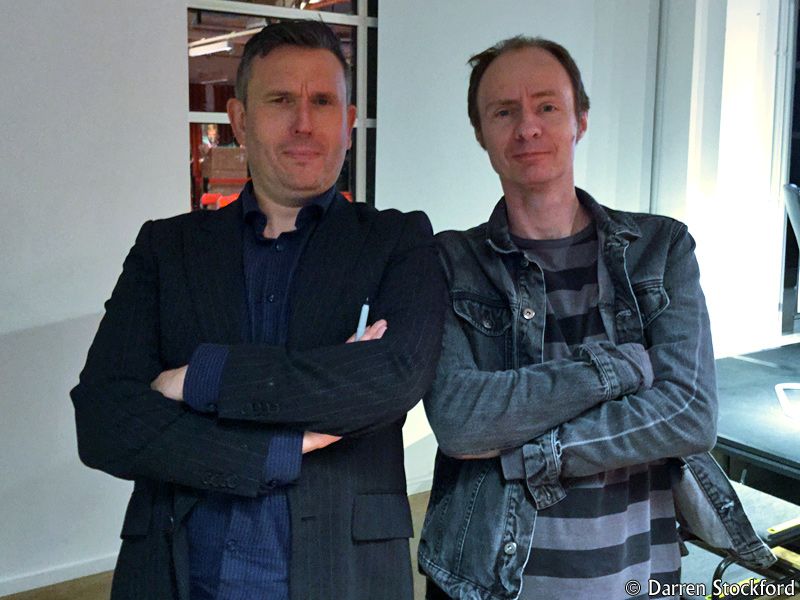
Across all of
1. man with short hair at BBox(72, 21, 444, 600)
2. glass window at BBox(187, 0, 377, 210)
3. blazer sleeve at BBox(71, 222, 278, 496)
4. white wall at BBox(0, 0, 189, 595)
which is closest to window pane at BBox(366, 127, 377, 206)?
glass window at BBox(187, 0, 377, 210)

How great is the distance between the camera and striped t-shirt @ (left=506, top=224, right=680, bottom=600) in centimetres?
147

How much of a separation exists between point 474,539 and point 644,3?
12.3 feet

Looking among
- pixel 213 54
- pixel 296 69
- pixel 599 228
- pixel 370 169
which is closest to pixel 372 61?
pixel 370 169

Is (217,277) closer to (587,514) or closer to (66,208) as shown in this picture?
(587,514)

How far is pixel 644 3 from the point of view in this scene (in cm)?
445

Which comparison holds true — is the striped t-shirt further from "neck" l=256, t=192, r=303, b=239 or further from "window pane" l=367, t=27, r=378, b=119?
"window pane" l=367, t=27, r=378, b=119

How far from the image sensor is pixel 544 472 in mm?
1475

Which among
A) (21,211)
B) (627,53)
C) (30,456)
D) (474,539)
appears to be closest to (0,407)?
(30,456)

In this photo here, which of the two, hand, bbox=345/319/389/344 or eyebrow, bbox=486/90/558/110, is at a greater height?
eyebrow, bbox=486/90/558/110

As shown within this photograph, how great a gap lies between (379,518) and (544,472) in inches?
11.8

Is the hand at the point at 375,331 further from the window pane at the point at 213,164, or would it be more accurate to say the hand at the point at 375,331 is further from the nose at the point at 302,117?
the window pane at the point at 213,164

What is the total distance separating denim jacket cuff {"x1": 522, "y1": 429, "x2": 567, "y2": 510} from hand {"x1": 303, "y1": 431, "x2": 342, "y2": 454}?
0.35m

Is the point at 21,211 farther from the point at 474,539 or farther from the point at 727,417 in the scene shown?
the point at 727,417

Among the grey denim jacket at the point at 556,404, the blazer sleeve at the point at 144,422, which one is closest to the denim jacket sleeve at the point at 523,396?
the grey denim jacket at the point at 556,404
